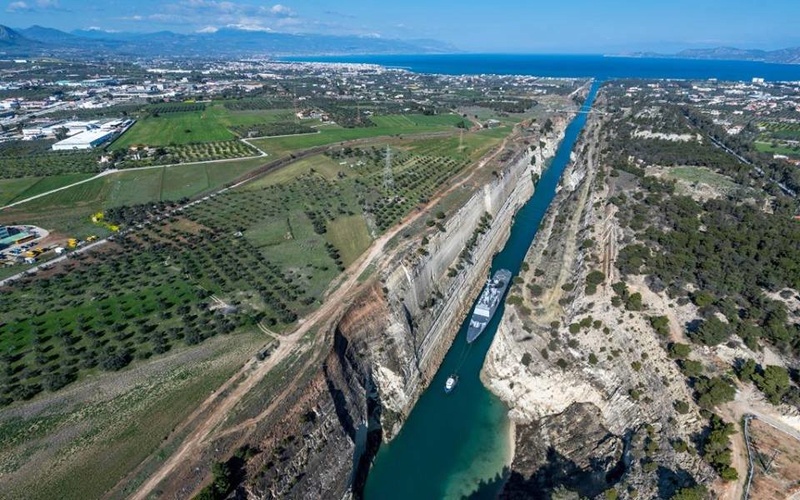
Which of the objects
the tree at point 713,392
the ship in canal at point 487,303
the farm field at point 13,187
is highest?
the tree at point 713,392

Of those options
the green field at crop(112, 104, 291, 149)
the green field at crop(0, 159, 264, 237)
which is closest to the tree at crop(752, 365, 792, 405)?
the green field at crop(0, 159, 264, 237)

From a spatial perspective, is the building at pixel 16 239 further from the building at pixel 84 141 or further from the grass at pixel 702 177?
the grass at pixel 702 177

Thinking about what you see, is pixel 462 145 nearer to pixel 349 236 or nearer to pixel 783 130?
pixel 349 236

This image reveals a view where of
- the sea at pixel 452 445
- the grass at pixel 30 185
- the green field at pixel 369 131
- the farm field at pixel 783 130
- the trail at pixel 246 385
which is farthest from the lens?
the green field at pixel 369 131

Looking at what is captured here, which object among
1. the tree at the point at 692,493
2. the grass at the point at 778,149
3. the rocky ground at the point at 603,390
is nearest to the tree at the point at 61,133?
the rocky ground at the point at 603,390

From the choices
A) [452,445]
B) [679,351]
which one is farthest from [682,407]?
[452,445]

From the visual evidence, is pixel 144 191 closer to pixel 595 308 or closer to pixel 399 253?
pixel 399 253
